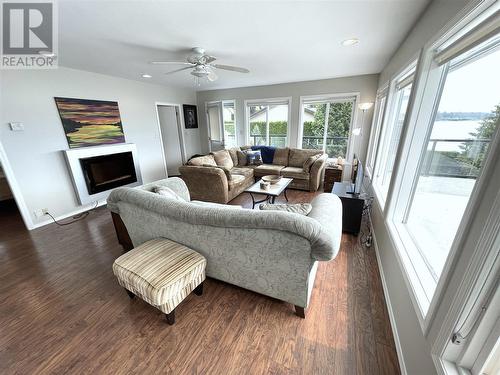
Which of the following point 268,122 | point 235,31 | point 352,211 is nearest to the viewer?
point 235,31

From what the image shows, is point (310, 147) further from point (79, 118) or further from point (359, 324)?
point (79, 118)

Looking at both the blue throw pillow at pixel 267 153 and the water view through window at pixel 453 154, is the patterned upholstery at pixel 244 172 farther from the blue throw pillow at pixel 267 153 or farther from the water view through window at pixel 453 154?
the water view through window at pixel 453 154

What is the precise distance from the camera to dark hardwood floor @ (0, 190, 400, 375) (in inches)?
49.1

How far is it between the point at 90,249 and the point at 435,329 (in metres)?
3.18

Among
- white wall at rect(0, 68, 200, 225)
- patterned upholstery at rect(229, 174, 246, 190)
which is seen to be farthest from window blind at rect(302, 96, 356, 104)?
white wall at rect(0, 68, 200, 225)

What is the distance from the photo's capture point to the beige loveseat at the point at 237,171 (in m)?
3.53

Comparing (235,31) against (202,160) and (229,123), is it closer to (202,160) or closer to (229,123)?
(202,160)

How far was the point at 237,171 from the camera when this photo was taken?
4.43 m

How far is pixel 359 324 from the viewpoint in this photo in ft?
4.83

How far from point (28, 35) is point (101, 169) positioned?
6.99ft

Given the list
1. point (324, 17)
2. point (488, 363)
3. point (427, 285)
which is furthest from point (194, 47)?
point (488, 363)

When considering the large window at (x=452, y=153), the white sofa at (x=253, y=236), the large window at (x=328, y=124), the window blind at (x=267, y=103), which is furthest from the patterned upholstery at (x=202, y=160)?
the large window at (x=452, y=153)

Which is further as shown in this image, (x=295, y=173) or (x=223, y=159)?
(x=223, y=159)

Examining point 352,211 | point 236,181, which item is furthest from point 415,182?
point 236,181
